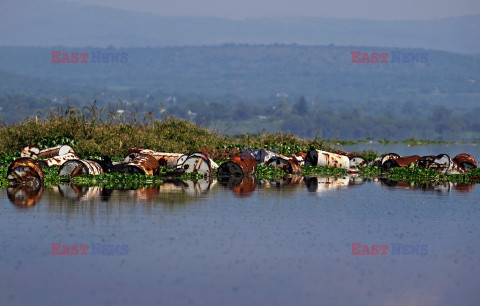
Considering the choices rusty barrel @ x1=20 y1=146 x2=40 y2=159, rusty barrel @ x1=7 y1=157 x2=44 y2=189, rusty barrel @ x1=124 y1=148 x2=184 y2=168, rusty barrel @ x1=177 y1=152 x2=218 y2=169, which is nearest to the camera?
rusty barrel @ x1=7 y1=157 x2=44 y2=189

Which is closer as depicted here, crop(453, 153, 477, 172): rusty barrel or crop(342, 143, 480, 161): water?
crop(453, 153, 477, 172): rusty barrel

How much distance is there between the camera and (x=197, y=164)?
96.0 feet

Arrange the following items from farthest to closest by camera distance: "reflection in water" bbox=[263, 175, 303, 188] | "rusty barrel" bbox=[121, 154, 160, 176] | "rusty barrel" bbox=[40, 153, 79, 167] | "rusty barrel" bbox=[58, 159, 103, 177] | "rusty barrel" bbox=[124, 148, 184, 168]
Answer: "rusty barrel" bbox=[124, 148, 184, 168], "rusty barrel" bbox=[40, 153, 79, 167], "rusty barrel" bbox=[121, 154, 160, 176], "rusty barrel" bbox=[58, 159, 103, 177], "reflection in water" bbox=[263, 175, 303, 188]

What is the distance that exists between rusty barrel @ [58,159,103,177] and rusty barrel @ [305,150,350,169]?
34.6 ft

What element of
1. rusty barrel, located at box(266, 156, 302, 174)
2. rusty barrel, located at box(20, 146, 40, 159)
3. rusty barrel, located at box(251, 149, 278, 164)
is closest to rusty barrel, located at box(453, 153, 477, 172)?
rusty barrel, located at box(266, 156, 302, 174)

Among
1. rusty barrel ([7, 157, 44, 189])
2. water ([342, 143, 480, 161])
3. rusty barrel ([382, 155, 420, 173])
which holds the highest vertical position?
water ([342, 143, 480, 161])

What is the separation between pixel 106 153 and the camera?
117 ft

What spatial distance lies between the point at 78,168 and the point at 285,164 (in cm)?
846

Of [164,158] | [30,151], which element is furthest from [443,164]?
[30,151]

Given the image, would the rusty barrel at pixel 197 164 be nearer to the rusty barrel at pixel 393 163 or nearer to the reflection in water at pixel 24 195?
the reflection in water at pixel 24 195

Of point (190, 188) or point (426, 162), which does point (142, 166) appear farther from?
point (426, 162)

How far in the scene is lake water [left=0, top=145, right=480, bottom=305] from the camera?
10.5 metres

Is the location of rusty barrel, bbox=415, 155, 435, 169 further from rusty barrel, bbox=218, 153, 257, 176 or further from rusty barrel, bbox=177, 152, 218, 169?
rusty barrel, bbox=177, 152, 218, 169

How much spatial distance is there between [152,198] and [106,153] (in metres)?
15.2
